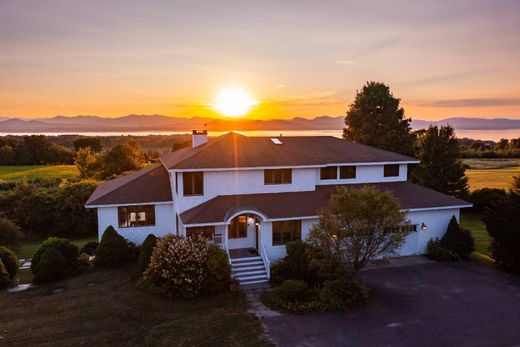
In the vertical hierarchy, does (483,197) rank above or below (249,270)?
above

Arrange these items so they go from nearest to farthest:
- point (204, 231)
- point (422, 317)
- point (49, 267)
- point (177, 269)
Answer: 1. point (422, 317)
2. point (177, 269)
3. point (49, 267)
4. point (204, 231)

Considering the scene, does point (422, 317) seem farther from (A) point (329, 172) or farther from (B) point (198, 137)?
(B) point (198, 137)

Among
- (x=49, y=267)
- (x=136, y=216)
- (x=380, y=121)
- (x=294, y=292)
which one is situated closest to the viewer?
(x=294, y=292)

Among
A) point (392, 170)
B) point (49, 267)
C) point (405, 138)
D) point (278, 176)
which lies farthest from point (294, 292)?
point (405, 138)

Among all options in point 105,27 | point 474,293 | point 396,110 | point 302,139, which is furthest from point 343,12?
point 396,110

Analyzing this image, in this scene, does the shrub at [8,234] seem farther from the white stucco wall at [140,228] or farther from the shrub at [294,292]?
the shrub at [294,292]

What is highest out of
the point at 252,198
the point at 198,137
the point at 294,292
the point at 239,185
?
the point at 198,137

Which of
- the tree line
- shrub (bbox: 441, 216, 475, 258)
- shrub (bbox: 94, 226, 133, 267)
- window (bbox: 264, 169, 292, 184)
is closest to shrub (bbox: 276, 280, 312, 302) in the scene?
window (bbox: 264, 169, 292, 184)

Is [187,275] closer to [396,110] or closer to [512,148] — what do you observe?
[396,110]
